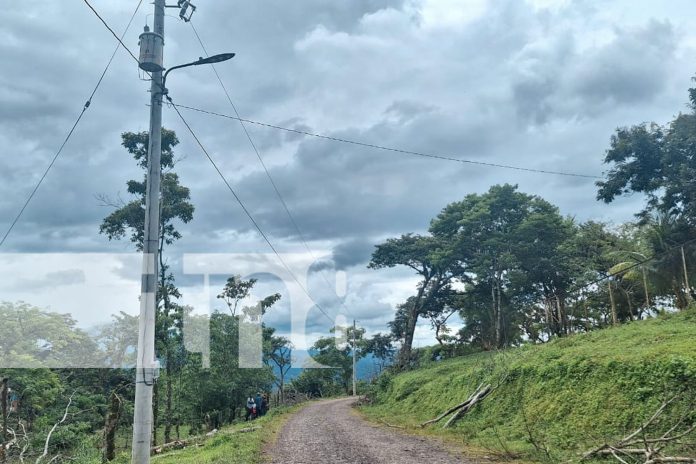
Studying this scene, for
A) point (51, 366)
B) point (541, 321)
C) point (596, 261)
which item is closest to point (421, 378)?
point (541, 321)

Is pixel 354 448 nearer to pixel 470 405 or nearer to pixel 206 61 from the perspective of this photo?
pixel 470 405

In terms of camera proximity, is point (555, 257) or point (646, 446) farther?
point (555, 257)

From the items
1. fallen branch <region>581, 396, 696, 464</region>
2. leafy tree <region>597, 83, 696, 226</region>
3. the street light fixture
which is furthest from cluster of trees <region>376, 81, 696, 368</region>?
the street light fixture

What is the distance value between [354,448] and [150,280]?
7.26 metres

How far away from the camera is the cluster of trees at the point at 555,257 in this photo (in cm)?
2016

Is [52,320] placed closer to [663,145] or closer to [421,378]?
[421,378]

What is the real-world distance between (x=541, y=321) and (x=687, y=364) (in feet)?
76.3

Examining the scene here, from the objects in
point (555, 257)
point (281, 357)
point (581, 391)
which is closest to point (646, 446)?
point (581, 391)

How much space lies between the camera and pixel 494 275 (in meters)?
33.1

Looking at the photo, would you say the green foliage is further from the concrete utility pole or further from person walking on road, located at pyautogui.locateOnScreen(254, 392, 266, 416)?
the concrete utility pole

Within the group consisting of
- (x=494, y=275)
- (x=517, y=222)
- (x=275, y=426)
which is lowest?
(x=275, y=426)

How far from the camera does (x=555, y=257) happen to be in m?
30.5

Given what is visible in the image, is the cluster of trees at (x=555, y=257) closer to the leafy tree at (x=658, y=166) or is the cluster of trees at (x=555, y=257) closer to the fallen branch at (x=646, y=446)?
the leafy tree at (x=658, y=166)

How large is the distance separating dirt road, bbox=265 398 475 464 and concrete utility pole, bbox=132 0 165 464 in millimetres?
4389
